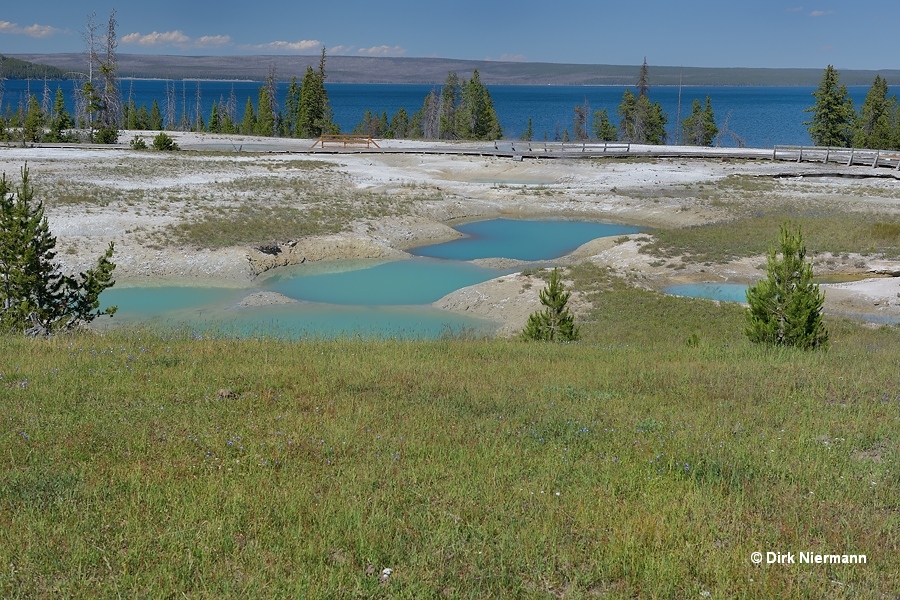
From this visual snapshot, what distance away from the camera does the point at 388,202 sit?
4744cm

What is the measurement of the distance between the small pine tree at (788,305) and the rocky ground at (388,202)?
9367mm

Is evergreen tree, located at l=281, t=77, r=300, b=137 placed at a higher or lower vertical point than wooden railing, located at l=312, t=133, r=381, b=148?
higher

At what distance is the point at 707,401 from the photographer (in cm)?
1082

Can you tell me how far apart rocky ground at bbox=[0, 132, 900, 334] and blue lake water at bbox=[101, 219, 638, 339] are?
113 cm

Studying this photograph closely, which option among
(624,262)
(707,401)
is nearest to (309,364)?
(707,401)

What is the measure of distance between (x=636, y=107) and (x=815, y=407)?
10752 cm

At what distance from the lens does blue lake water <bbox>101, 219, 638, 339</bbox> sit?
79.5ft

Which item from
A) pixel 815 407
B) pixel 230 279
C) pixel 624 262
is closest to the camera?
pixel 815 407

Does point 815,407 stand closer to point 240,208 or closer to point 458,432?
point 458,432

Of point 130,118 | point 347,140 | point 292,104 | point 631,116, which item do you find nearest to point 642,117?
point 631,116

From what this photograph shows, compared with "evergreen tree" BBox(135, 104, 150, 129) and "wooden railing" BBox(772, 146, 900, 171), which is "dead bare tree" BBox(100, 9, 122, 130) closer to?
"evergreen tree" BBox(135, 104, 150, 129)

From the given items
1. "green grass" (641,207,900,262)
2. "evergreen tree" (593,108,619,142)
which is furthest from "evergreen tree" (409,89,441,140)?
"green grass" (641,207,900,262)

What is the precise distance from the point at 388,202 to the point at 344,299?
19.1 metres

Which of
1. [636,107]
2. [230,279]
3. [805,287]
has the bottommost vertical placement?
[230,279]
